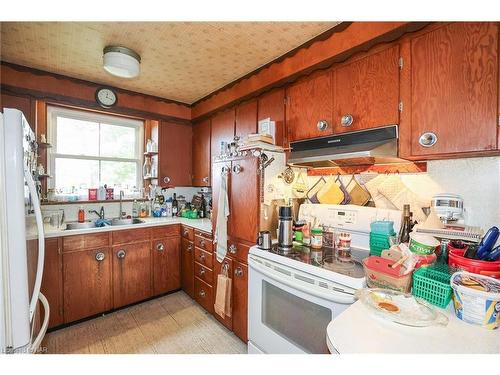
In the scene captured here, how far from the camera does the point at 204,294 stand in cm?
237

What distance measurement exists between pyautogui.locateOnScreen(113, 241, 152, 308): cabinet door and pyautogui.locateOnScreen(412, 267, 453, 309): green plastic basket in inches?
97.5

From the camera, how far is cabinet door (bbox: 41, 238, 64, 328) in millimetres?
1983

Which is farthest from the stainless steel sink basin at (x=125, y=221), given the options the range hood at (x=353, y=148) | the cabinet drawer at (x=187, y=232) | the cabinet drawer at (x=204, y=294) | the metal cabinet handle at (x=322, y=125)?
the metal cabinet handle at (x=322, y=125)

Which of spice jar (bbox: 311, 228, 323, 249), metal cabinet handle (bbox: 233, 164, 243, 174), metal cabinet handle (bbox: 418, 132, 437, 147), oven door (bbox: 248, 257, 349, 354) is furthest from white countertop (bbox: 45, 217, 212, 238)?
metal cabinet handle (bbox: 418, 132, 437, 147)

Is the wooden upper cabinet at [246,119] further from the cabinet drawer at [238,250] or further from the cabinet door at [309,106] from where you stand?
the cabinet drawer at [238,250]

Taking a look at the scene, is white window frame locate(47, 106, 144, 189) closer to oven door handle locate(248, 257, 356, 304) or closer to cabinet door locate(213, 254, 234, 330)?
cabinet door locate(213, 254, 234, 330)

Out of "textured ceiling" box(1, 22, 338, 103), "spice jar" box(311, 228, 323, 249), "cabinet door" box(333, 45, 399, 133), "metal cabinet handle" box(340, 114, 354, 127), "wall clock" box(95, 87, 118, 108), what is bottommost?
"spice jar" box(311, 228, 323, 249)

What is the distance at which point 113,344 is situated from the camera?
1917 millimetres

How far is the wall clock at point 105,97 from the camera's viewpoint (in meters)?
2.53

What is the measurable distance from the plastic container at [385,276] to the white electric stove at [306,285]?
0.06 m

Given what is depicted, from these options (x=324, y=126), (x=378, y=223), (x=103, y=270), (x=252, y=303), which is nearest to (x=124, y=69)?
(x=324, y=126)

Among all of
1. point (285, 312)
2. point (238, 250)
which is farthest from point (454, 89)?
point (238, 250)
